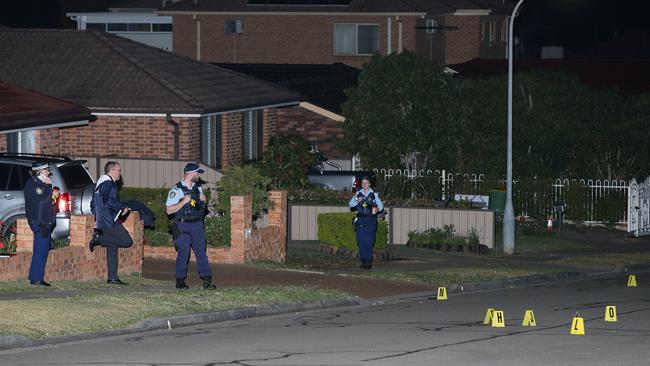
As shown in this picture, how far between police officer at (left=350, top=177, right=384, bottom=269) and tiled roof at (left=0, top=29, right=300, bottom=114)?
24.7 ft

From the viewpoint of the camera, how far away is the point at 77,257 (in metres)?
20.0

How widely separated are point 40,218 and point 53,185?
3.11 metres

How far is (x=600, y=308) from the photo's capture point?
19.2 metres

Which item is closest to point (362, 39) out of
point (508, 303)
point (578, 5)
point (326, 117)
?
point (326, 117)

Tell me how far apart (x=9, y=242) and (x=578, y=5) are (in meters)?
70.7

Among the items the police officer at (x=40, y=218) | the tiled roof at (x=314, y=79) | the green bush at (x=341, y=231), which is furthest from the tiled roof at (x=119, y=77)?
the police officer at (x=40, y=218)

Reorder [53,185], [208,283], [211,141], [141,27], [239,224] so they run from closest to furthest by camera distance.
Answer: [208,283] < [53,185] < [239,224] < [211,141] < [141,27]

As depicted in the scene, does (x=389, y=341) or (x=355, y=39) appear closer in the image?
(x=389, y=341)

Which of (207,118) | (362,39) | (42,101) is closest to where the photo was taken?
(42,101)

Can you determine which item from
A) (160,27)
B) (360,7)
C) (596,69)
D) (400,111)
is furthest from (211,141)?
(160,27)

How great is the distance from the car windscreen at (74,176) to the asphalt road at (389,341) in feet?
17.9

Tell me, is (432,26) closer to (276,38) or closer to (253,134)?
(276,38)

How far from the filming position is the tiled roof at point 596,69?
171 ft

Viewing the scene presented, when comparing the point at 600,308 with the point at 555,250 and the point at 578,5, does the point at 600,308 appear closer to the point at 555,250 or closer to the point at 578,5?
the point at 555,250
